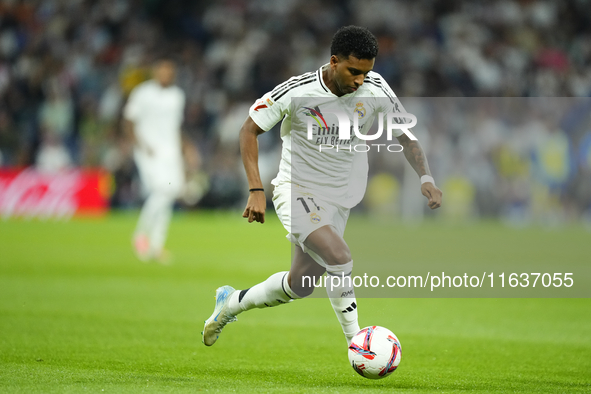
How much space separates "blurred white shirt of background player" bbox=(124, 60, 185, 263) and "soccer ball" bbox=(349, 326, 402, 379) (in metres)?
7.64

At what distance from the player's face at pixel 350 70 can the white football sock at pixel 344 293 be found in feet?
3.80

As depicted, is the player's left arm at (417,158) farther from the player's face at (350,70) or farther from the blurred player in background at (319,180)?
the player's face at (350,70)

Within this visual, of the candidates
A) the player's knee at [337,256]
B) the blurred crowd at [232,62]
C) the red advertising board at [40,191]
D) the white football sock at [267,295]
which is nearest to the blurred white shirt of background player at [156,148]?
the white football sock at [267,295]

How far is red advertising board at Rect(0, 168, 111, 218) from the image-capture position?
2017 centimetres

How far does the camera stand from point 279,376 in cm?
557

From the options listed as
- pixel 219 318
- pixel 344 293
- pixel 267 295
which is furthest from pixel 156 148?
pixel 344 293

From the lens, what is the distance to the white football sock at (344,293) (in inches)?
218

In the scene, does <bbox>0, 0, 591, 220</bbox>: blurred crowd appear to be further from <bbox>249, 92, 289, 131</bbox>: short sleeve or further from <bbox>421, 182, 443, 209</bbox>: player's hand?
<bbox>421, 182, 443, 209</bbox>: player's hand

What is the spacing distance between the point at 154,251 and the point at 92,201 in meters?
8.90

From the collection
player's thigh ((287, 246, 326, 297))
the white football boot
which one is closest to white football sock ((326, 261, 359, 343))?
Answer: player's thigh ((287, 246, 326, 297))

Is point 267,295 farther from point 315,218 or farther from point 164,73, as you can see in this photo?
point 164,73

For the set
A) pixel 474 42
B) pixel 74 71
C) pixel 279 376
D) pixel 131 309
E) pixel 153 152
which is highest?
pixel 474 42

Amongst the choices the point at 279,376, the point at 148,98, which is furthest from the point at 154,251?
the point at 279,376

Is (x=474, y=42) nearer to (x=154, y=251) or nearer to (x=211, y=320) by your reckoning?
(x=154, y=251)
